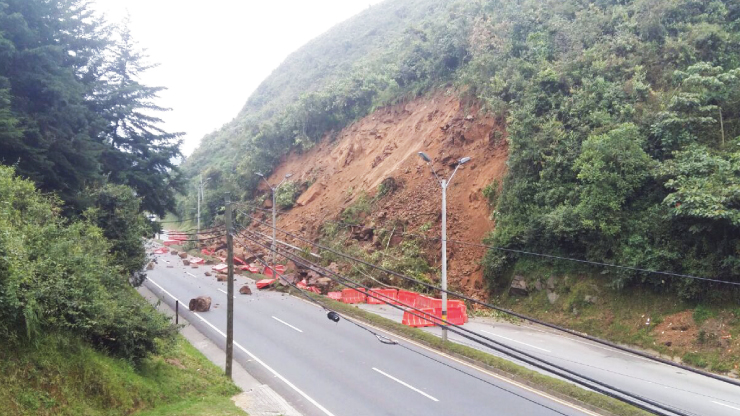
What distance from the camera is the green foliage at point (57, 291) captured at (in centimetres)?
871

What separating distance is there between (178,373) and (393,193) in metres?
19.8

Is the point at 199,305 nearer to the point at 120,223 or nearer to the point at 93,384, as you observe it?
the point at 120,223

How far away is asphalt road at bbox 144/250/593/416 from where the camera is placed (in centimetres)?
1150

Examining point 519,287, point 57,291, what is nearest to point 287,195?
point 519,287

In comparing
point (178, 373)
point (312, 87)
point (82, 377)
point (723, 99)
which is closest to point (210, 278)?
point (178, 373)

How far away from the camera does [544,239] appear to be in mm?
20359

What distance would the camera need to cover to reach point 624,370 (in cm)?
1438

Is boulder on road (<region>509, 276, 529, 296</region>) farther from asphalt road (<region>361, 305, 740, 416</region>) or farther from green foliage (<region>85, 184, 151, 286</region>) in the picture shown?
green foliage (<region>85, 184, 151, 286</region>)

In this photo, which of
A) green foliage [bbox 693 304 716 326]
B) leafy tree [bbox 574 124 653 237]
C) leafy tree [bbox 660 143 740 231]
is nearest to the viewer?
leafy tree [bbox 660 143 740 231]

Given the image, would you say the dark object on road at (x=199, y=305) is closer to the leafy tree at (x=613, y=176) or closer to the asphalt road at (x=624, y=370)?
the asphalt road at (x=624, y=370)

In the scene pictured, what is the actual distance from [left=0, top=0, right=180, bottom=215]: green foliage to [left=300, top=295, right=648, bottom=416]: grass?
12777mm

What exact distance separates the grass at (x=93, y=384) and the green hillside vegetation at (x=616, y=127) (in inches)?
543

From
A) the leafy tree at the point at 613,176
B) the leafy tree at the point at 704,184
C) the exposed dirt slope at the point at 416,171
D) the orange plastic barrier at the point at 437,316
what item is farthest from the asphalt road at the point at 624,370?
the leafy tree at the point at 704,184

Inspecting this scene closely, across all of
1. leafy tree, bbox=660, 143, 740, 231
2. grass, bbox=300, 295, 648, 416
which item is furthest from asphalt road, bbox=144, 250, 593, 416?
leafy tree, bbox=660, 143, 740, 231
